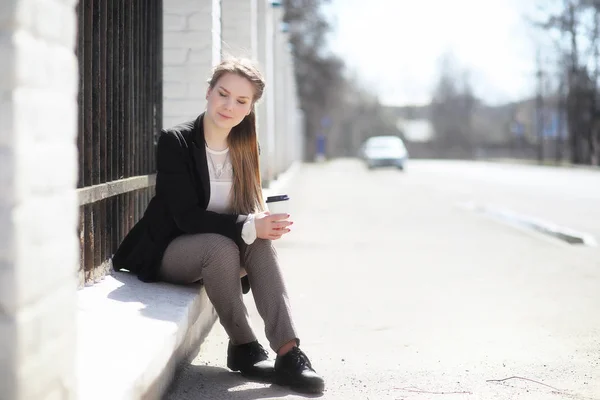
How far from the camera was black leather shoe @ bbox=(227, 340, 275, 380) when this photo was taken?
345 centimetres

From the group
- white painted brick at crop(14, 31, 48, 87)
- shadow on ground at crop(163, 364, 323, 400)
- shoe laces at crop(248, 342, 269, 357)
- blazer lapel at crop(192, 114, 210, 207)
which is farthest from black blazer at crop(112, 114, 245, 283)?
white painted brick at crop(14, 31, 48, 87)

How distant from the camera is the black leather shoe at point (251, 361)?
136 inches

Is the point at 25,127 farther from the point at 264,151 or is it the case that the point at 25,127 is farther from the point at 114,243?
the point at 264,151

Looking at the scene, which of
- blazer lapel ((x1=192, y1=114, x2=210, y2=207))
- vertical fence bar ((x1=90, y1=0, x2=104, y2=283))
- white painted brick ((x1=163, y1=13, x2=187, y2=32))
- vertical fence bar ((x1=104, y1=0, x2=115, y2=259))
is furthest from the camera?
white painted brick ((x1=163, y1=13, x2=187, y2=32))

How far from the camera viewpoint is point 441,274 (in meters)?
6.54

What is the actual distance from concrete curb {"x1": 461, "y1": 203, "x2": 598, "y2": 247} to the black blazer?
6028 millimetres

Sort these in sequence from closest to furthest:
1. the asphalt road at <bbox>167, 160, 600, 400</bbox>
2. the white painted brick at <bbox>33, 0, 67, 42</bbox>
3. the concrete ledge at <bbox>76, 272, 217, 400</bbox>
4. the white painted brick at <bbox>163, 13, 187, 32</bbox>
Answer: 1. the white painted brick at <bbox>33, 0, 67, 42</bbox>
2. the concrete ledge at <bbox>76, 272, 217, 400</bbox>
3. the asphalt road at <bbox>167, 160, 600, 400</bbox>
4. the white painted brick at <bbox>163, 13, 187, 32</bbox>

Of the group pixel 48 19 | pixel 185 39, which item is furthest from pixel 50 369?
pixel 185 39

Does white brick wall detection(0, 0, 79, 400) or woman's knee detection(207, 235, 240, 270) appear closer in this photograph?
white brick wall detection(0, 0, 79, 400)

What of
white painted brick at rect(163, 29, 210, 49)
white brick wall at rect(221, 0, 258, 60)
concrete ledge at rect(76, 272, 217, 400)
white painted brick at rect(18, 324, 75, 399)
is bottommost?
concrete ledge at rect(76, 272, 217, 400)

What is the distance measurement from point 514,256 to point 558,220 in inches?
175

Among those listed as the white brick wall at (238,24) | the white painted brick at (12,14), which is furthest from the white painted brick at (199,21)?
the white painted brick at (12,14)

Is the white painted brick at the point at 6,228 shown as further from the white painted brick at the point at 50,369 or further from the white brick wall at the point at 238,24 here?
the white brick wall at the point at 238,24

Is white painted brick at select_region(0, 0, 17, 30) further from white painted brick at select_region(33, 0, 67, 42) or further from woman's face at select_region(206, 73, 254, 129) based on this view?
woman's face at select_region(206, 73, 254, 129)
